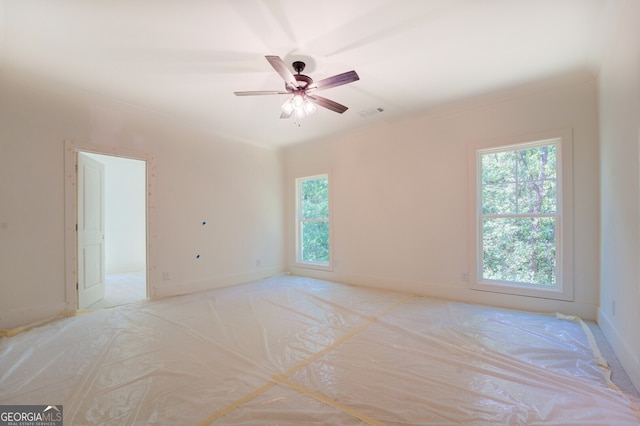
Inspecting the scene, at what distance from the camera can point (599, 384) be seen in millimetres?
1737

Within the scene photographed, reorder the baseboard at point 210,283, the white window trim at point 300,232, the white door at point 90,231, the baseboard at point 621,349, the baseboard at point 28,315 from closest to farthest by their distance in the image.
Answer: the baseboard at point 621,349
the baseboard at point 28,315
the white door at point 90,231
the baseboard at point 210,283
the white window trim at point 300,232

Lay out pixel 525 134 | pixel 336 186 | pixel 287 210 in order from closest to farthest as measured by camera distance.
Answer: pixel 525 134, pixel 336 186, pixel 287 210

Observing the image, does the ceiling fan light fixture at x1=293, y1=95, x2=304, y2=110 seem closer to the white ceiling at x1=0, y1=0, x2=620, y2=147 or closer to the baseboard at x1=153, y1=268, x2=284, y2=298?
the white ceiling at x1=0, y1=0, x2=620, y2=147

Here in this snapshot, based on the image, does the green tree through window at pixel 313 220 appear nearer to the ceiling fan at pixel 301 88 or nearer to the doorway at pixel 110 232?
the ceiling fan at pixel 301 88

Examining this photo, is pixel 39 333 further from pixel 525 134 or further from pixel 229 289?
pixel 525 134

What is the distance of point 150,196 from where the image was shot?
3.79 metres

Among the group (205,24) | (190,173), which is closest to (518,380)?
(205,24)

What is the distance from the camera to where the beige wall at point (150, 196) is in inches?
110

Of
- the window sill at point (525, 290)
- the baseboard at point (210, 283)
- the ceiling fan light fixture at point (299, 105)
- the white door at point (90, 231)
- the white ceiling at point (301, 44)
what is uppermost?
the white ceiling at point (301, 44)

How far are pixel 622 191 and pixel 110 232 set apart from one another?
27.5ft

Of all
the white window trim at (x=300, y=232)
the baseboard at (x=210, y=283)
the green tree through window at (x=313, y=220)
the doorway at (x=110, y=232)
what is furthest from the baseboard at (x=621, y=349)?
the doorway at (x=110, y=232)

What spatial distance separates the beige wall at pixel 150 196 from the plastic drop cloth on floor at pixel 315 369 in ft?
2.21

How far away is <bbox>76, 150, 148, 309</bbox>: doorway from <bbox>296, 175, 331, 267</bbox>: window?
267 centimetres

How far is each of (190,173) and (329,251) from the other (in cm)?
265
